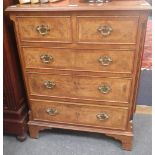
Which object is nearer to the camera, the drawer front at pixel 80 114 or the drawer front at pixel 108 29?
the drawer front at pixel 108 29

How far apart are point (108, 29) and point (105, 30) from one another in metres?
0.02

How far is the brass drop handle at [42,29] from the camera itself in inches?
52.7

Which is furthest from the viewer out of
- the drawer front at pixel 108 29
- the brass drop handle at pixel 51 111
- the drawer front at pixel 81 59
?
the brass drop handle at pixel 51 111

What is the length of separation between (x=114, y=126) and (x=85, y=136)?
0.29 metres

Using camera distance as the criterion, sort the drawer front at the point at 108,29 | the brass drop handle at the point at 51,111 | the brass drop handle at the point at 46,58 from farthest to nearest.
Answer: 1. the brass drop handle at the point at 51,111
2. the brass drop handle at the point at 46,58
3. the drawer front at the point at 108,29

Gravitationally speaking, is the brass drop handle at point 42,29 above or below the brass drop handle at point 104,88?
above

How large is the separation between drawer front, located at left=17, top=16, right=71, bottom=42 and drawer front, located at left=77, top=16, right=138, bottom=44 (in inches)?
3.4

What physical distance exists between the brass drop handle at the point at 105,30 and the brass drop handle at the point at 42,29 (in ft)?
1.04

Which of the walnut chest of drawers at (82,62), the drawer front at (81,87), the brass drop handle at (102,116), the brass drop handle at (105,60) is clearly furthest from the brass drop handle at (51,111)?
the brass drop handle at (105,60)

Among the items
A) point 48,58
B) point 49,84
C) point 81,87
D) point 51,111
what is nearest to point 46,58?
point 48,58

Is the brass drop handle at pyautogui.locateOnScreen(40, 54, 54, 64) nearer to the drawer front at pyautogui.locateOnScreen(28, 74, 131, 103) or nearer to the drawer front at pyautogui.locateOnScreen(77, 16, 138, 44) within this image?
the drawer front at pyautogui.locateOnScreen(28, 74, 131, 103)

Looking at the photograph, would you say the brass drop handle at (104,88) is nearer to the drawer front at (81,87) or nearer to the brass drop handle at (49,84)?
the drawer front at (81,87)

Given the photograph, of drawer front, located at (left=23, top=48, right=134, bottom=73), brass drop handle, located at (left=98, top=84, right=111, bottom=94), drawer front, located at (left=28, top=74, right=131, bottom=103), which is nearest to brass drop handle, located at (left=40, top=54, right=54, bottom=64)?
drawer front, located at (left=23, top=48, right=134, bottom=73)

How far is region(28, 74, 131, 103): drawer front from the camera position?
141cm
